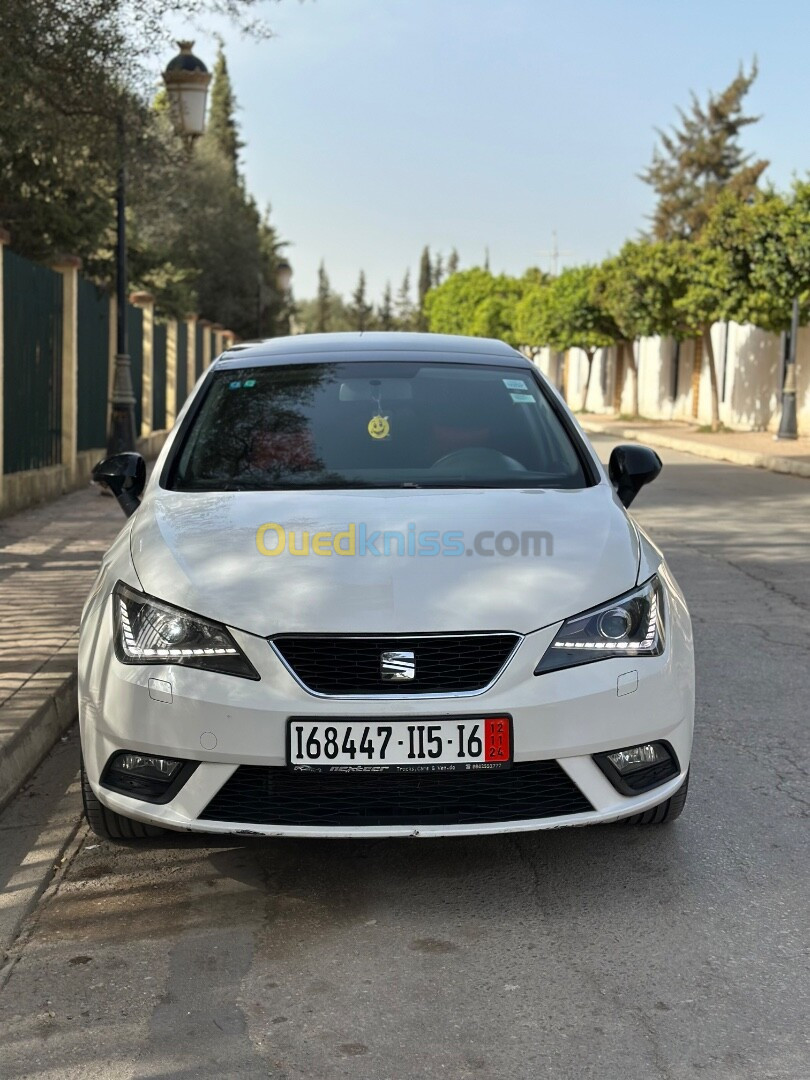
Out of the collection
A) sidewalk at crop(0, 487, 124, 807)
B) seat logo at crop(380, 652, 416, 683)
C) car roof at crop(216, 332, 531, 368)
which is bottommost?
sidewalk at crop(0, 487, 124, 807)

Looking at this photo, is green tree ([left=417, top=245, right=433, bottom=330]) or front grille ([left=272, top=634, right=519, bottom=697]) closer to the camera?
front grille ([left=272, top=634, right=519, bottom=697])

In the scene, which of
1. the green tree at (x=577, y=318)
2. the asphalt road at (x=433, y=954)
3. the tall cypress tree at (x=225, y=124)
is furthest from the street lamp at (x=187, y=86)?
the tall cypress tree at (x=225, y=124)

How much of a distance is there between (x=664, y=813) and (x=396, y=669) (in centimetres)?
111

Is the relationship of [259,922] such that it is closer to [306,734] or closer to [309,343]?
[306,734]

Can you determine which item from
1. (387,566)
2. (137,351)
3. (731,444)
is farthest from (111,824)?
(731,444)

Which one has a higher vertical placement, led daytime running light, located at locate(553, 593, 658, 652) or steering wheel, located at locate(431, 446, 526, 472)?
steering wheel, located at locate(431, 446, 526, 472)

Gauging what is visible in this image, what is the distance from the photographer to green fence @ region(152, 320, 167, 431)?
23.8 m

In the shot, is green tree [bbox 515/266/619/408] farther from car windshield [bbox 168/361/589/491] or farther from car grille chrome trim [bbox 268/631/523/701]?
car grille chrome trim [bbox 268/631/523/701]

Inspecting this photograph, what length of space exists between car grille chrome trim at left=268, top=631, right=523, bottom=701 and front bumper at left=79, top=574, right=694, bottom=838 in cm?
2

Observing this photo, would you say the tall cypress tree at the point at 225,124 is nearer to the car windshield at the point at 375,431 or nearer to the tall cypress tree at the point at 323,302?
the car windshield at the point at 375,431

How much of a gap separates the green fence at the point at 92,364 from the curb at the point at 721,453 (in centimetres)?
673

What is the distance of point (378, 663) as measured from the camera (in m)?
3.64

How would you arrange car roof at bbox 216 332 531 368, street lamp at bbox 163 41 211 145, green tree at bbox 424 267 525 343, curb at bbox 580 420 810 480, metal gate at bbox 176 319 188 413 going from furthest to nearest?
green tree at bbox 424 267 525 343
metal gate at bbox 176 319 188 413
curb at bbox 580 420 810 480
street lamp at bbox 163 41 211 145
car roof at bbox 216 332 531 368

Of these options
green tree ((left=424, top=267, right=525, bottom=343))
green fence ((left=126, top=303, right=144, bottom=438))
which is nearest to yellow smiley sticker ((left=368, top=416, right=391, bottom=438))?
green fence ((left=126, top=303, right=144, bottom=438))
